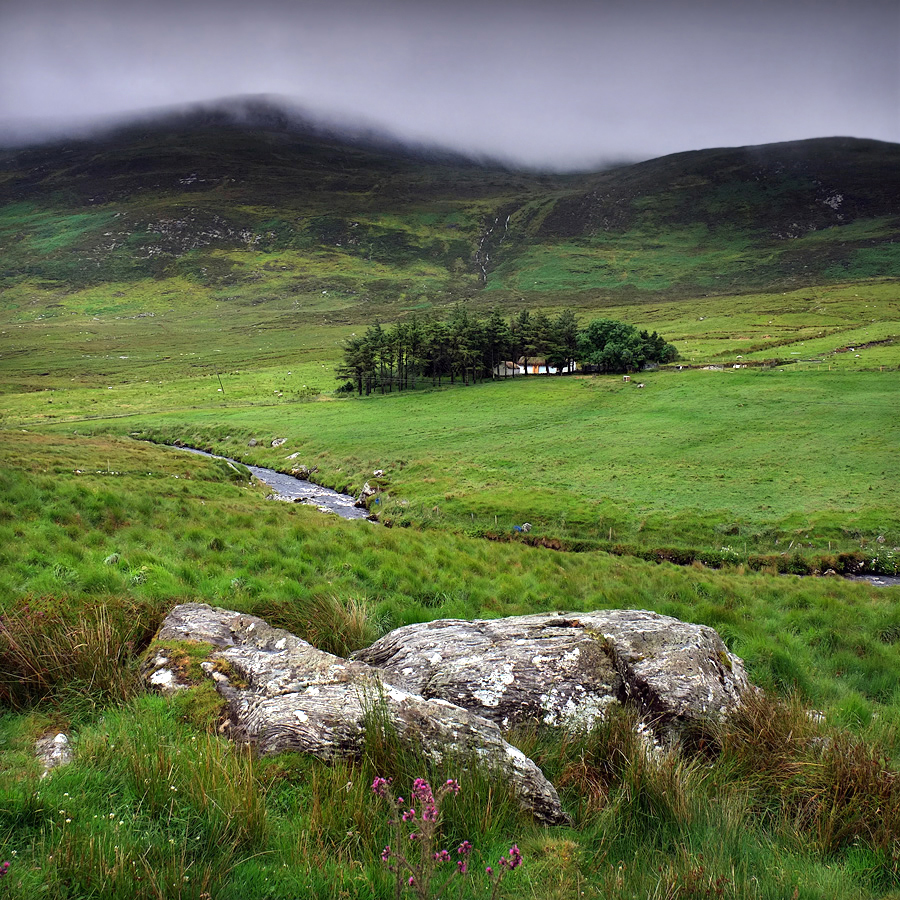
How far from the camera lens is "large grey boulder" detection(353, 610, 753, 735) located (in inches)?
277

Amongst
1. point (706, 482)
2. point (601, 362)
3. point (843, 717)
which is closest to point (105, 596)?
point (843, 717)

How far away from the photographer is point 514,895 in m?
3.97

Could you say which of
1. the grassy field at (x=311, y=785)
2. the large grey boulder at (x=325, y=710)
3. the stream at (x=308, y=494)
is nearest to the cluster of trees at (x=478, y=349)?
the stream at (x=308, y=494)

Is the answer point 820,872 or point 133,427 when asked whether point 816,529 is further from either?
point 133,427

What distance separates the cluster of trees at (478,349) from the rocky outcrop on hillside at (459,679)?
86.7 meters

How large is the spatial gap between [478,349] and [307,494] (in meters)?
58.2

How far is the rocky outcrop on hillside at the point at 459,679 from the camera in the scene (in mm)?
5418

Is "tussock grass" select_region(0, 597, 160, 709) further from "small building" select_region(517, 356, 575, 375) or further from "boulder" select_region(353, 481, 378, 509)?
"small building" select_region(517, 356, 575, 375)

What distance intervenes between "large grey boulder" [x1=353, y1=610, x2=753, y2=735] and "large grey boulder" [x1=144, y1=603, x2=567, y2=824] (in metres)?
0.99

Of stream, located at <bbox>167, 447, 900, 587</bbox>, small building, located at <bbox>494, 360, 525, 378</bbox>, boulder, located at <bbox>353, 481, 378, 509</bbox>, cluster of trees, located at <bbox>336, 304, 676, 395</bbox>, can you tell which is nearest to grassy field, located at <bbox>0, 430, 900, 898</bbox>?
stream, located at <bbox>167, 447, 900, 587</bbox>

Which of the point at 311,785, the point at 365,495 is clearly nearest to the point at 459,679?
the point at 311,785

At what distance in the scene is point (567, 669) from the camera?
750 cm

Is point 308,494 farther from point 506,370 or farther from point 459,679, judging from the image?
point 506,370

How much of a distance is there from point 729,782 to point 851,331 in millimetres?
139214
